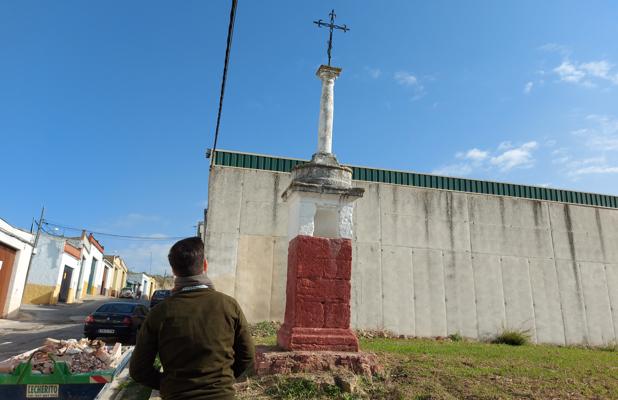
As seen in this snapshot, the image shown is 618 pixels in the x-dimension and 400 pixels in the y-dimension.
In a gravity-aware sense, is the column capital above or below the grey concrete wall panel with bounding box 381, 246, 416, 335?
above

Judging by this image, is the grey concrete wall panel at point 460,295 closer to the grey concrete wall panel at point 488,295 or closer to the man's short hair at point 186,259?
the grey concrete wall panel at point 488,295

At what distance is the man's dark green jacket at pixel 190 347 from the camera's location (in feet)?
8.29

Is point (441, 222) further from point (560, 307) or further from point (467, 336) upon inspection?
point (560, 307)

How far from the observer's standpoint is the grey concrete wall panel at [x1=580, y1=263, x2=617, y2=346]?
53.1 ft

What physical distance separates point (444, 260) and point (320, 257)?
978cm

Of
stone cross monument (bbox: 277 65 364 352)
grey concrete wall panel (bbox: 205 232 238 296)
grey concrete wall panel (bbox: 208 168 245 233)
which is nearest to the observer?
stone cross monument (bbox: 277 65 364 352)

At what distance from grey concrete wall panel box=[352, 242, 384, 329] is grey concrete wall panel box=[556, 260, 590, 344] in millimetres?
6909

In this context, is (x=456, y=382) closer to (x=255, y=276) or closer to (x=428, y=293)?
(x=255, y=276)

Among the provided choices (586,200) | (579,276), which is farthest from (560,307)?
(586,200)

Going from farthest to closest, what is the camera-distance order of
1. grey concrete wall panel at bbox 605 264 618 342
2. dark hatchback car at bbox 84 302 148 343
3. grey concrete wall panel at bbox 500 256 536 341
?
1. grey concrete wall panel at bbox 605 264 618 342
2. grey concrete wall panel at bbox 500 256 536 341
3. dark hatchback car at bbox 84 302 148 343

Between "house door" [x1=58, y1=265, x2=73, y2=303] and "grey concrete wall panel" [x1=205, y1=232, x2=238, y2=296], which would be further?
"house door" [x1=58, y1=265, x2=73, y2=303]

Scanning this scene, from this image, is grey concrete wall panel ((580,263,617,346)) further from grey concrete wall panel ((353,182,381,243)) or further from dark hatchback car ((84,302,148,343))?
dark hatchback car ((84,302,148,343))

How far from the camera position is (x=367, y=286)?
48.8ft

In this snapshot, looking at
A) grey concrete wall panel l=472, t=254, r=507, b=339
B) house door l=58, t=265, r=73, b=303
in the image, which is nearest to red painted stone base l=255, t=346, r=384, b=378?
grey concrete wall panel l=472, t=254, r=507, b=339
